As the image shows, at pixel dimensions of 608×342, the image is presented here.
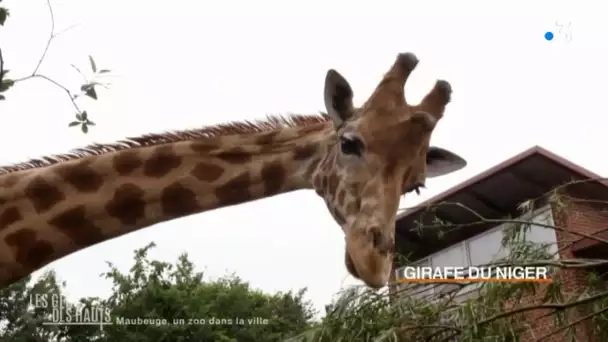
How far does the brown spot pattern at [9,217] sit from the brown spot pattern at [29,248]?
2.2 inches

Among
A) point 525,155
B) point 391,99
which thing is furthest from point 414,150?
point 525,155

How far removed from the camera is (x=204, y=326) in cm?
1895

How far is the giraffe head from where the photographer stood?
2.44m

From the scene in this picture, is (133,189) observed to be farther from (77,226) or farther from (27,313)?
(27,313)

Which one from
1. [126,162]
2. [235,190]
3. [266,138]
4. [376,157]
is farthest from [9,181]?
[376,157]

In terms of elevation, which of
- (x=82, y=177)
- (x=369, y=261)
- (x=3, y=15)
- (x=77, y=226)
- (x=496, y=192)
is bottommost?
(x=369, y=261)

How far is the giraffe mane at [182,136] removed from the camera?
3164 mm

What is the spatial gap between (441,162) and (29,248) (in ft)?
5.27

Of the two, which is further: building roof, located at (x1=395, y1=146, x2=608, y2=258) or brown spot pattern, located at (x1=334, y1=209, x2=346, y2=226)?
building roof, located at (x1=395, y1=146, x2=608, y2=258)

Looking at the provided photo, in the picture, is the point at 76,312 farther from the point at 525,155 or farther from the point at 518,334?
the point at 518,334

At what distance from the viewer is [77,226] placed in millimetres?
2945

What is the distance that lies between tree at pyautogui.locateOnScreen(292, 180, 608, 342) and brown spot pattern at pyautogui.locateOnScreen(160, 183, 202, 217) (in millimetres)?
2177

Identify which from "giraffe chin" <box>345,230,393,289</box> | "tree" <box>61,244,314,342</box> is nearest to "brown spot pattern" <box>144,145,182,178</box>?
"giraffe chin" <box>345,230,393,289</box>

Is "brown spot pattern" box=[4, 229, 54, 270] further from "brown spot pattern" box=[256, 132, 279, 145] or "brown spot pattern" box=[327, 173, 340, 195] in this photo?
"brown spot pattern" box=[327, 173, 340, 195]
